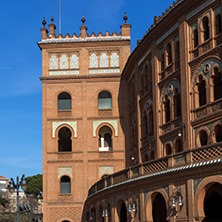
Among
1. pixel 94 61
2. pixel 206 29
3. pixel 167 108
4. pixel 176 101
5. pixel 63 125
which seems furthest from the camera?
pixel 94 61

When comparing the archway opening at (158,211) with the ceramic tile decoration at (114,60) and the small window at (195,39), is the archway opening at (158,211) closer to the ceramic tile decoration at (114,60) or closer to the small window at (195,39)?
the small window at (195,39)

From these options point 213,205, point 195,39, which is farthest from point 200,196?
point 195,39

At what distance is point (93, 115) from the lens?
53344 mm

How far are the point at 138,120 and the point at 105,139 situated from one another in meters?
10.3

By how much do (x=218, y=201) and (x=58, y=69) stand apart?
86.7 ft

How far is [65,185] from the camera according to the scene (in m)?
52.6

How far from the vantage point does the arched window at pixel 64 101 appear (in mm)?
53938

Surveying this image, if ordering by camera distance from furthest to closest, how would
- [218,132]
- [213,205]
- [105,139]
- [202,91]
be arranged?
1. [105,139]
2. [202,91]
3. [218,132]
4. [213,205]

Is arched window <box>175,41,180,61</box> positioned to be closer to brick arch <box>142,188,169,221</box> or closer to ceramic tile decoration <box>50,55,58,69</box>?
brick arch <box>142,188,169,221</box>

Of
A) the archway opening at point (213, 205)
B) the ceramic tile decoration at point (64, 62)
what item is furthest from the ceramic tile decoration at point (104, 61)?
the archway opening at point (213, 205)

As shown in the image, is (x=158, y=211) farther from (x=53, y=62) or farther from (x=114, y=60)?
(x=53, y=62)

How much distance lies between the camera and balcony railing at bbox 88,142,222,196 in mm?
26648

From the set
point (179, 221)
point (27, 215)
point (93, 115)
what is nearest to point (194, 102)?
point (179, 221)

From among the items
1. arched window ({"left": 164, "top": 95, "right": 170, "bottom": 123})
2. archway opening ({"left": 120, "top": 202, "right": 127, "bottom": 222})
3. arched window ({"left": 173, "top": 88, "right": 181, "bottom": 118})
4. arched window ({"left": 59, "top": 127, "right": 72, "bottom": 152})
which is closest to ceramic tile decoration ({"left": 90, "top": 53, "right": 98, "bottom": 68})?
arched window ({"left": 59, "top": 127, "right": 72, "bottom": 152})
